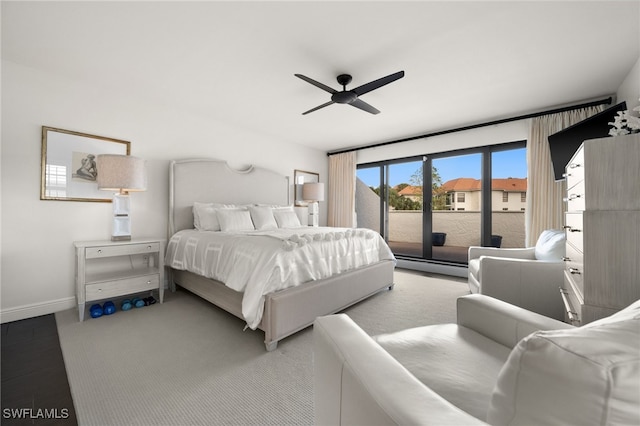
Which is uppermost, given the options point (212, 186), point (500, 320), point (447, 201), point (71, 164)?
point (71, 164)

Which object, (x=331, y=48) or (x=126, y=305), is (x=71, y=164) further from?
(x=331, y=48)

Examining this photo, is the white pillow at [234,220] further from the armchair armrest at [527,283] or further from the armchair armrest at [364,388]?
the armchair armrest at [527,283]

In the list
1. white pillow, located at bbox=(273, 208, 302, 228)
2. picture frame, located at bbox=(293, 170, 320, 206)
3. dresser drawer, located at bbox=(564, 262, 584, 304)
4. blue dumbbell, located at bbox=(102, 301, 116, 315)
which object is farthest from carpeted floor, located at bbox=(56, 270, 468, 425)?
picture frame, located at bbox=(293, 170, 320, 206)

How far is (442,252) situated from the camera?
481 centimetres

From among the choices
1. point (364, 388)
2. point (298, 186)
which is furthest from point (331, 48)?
point (298, 186)

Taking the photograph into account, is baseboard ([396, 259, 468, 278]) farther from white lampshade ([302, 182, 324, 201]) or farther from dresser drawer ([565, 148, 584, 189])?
dresser drawer ([565, 148, 584, 189])

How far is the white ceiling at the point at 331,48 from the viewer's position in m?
1.84

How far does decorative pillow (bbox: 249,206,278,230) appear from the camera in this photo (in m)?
3.77

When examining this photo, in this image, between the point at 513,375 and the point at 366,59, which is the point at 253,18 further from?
the point at 513,375

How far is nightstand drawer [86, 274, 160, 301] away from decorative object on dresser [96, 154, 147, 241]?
50cm

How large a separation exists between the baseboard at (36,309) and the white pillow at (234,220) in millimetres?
1729

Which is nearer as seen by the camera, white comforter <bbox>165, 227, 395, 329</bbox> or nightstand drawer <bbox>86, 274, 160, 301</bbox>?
white comforter <bbox>165, 227, 395, 329</bbox>

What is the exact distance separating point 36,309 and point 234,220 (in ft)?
6.85

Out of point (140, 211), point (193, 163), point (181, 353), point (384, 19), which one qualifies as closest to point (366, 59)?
point (384, 19)
